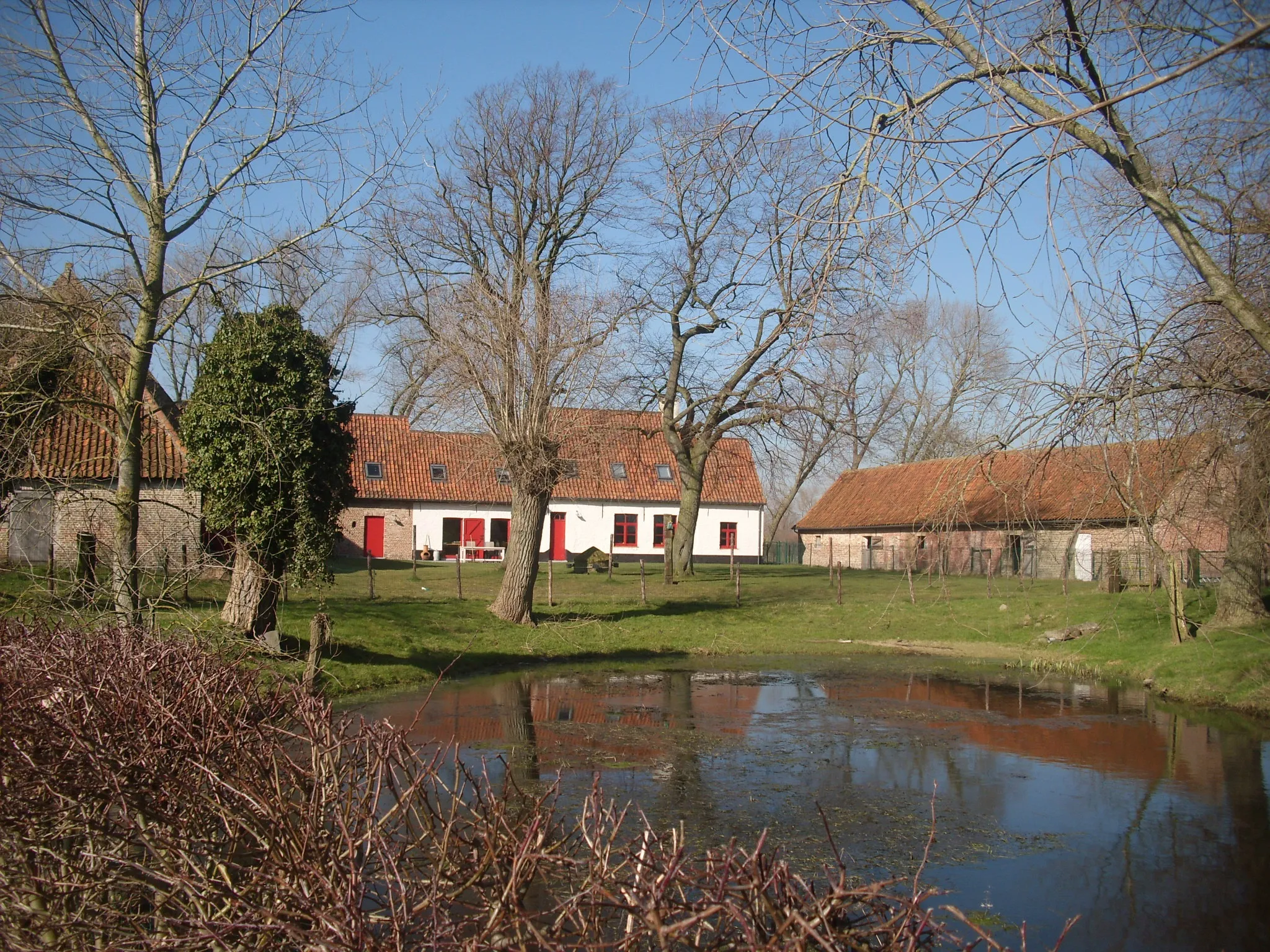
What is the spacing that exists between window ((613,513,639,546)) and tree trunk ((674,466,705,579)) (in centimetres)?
1124

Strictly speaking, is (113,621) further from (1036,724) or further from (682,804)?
(1036,724)

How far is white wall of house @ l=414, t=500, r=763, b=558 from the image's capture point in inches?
1651

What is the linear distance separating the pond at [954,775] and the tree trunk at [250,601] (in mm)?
2179

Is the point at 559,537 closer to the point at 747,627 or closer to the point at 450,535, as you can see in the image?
the point at 450,535

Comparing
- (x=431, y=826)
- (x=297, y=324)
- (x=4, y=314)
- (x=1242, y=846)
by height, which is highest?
(x=297, y=324)

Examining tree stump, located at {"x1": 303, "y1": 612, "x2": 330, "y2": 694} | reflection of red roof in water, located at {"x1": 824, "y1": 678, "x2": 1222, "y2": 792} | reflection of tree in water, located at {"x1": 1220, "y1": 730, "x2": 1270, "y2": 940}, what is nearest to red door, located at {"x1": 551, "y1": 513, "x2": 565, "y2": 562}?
reflection of red roof in water, located at {"x1": 824, "y1": 678, "x2": 1222, "y2": 792}

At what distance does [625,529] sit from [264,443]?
106ft

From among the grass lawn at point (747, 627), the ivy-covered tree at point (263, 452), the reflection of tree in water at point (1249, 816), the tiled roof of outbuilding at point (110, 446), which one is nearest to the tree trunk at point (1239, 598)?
the grass lawn at point (747, 627)

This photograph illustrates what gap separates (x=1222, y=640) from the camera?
16766 millimetres

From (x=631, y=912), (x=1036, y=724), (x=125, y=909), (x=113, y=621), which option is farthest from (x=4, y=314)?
(x=1036, y=724)

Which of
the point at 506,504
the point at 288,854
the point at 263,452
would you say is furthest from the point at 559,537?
the point at 288,854

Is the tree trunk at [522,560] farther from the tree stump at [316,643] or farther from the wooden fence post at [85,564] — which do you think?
the wooden fence post at [85,564]

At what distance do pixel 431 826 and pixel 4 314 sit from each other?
8.46 metres

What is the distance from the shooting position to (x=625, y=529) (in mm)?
45469
